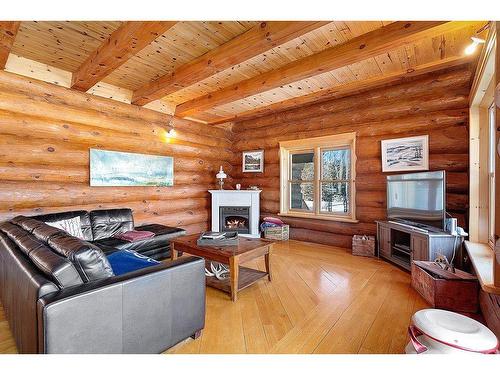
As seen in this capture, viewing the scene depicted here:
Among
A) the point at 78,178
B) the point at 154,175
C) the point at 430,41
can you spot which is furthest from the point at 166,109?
the point at 430,41

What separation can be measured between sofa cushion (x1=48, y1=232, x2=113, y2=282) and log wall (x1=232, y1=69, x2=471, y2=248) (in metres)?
4.07

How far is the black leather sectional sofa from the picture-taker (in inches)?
48.9

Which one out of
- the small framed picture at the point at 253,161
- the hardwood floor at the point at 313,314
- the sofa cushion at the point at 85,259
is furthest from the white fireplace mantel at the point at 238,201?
the sofa cushion at the point at 85,259

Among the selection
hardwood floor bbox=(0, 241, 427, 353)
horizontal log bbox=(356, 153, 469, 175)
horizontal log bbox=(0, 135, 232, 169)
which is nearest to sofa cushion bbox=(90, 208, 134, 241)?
horizontal log bbox=(0, 135, 232, 169)

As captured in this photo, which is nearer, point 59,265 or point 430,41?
point 59,265

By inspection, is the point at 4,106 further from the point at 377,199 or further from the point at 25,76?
the point at 377,199

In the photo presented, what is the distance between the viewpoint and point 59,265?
136cm

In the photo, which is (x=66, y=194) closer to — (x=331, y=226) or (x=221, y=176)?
(x=221, y=176)

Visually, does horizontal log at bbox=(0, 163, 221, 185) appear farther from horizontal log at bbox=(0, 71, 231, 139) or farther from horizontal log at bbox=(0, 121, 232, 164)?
horizontal log at bbox=(0, 71, 231, 139)

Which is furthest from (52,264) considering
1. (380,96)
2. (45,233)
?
(380,96)

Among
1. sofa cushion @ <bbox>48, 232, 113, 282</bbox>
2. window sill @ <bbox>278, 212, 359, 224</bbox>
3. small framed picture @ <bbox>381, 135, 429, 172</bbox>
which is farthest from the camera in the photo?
window sill @ <bbox>278, 212, 359, 224</bbox>

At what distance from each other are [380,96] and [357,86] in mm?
611

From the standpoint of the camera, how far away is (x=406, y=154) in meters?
3.85
